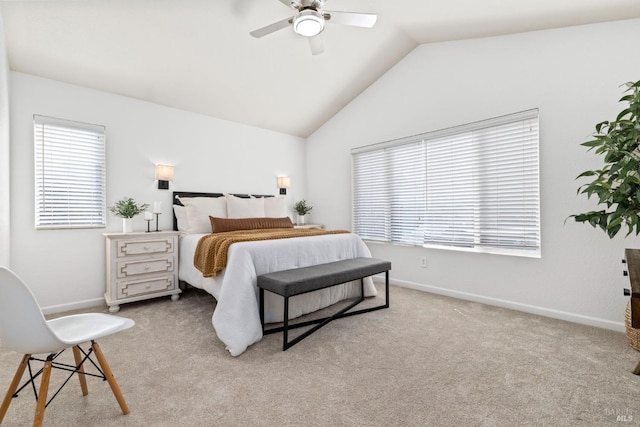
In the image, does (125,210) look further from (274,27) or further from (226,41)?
(274,27)

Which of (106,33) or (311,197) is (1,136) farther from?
(311,197)

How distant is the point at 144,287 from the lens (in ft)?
10.6

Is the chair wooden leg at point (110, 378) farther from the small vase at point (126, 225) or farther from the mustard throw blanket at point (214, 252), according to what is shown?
the small vase at point (126, 225)

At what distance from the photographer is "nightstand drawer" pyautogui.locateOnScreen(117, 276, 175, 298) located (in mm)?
3119

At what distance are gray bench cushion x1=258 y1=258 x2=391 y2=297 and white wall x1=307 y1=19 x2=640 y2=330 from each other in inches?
46.2

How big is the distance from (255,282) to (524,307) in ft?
8.68

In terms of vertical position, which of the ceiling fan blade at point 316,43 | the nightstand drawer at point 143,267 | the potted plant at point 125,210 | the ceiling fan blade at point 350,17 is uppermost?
the ceiling fan blade at point 350,17

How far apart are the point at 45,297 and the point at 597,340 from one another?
4.99 meters

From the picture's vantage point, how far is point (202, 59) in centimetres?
325

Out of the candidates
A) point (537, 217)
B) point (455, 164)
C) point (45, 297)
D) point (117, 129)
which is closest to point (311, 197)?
point (455, 164)

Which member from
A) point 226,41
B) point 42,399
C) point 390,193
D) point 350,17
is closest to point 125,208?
point 226,41

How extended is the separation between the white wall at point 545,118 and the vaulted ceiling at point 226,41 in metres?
0.20

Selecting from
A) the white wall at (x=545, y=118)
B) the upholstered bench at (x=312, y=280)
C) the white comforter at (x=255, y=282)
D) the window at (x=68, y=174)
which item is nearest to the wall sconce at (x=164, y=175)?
the window at (x=68, y=174)

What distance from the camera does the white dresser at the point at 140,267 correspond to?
3.08m
